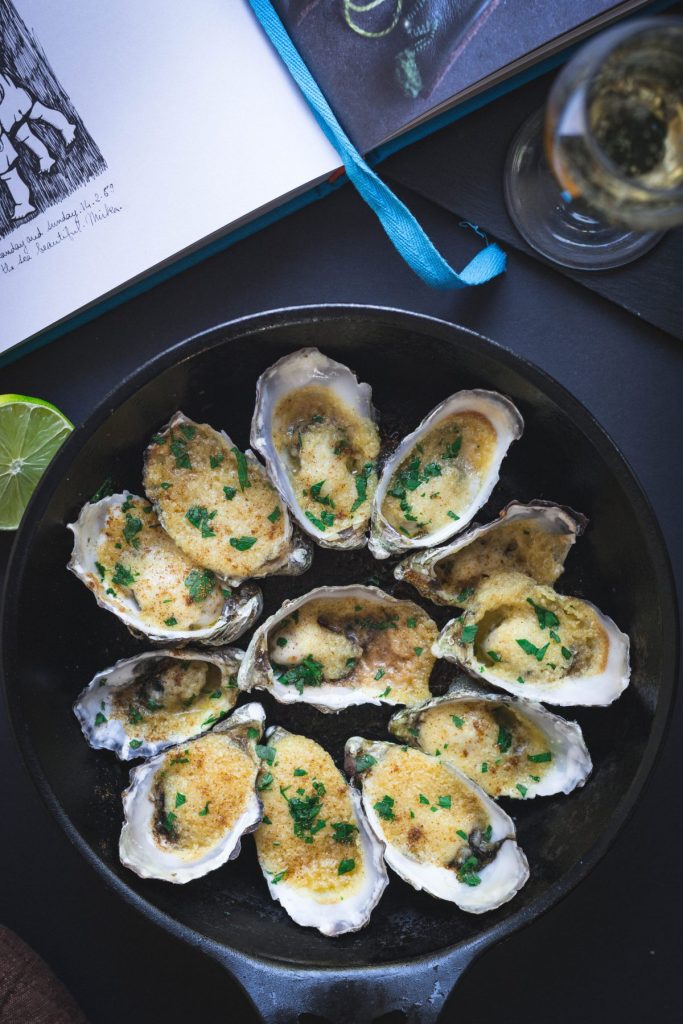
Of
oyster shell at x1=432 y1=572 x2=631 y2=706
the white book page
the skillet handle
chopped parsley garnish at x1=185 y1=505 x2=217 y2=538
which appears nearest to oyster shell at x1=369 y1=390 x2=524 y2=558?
oyster shell at x1=432 y1=572 x2=631 y2=706

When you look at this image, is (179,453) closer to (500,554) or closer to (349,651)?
(349,651)

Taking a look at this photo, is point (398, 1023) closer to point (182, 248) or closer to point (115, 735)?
point (115, 735)

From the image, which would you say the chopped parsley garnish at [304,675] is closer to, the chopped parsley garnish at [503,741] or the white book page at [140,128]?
the chopped parsley garnish at [503,741]

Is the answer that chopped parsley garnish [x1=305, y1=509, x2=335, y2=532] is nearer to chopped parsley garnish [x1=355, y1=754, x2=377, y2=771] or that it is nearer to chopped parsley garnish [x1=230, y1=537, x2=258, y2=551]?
chopped parsley garnish [x1=230, y1=537, x2=258, y2=551]

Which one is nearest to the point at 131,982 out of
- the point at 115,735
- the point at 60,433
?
the point at 115,735

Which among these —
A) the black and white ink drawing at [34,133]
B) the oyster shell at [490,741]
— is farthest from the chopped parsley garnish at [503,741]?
the black and white ink drawing at [34,133]
